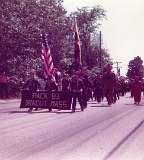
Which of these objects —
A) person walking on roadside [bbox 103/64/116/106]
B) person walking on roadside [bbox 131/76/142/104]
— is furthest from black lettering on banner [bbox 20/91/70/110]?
person walking on roadside [bbox 131/76/142/104]

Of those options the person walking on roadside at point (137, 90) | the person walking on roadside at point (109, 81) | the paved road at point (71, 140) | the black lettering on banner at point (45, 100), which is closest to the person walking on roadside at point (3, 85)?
the person walking on roadside at point (137, 90)

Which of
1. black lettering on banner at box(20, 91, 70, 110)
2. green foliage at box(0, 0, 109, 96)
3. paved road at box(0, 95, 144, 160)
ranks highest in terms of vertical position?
green foliage at box(0, 0, 109, 96)

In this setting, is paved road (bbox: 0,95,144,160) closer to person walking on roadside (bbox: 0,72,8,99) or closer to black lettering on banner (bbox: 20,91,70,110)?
black lettering on banner (bbox: 20,91,70,110)

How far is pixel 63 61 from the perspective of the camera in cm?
5694

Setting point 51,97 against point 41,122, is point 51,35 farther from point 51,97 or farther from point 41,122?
point 41,122

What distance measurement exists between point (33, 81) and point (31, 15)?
67.3ft

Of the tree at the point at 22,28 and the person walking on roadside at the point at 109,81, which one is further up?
the tree at the point at 22,28

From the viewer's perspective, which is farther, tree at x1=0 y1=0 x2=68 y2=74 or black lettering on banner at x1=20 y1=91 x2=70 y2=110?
tree at x1=0 y1=0 x2=68 y2=74

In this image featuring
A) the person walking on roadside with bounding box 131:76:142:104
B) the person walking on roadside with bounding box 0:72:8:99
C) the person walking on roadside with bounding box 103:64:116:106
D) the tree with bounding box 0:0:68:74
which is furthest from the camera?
the tree with bounding box 0:0:68:74

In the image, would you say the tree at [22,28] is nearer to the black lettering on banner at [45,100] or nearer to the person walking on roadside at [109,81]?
the person walking on roadside at [109,81]

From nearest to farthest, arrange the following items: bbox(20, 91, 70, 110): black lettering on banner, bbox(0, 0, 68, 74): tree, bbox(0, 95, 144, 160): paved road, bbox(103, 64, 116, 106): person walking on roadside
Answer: bbox(0, 95, 144, 160): paved road → bbox(20, 91, 70, 110): black lettering on banner → bbox(103, 64, 116, 106): person walking on roadside → bbox(0, 0, 68, 74): tree

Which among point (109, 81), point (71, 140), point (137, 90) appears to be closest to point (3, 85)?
point (137, 90)

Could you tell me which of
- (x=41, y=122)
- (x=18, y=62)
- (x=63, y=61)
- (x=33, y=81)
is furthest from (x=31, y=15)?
(x=41, y=122)

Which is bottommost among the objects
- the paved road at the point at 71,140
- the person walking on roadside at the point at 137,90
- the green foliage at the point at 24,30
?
the paved road at the point at 71,140
